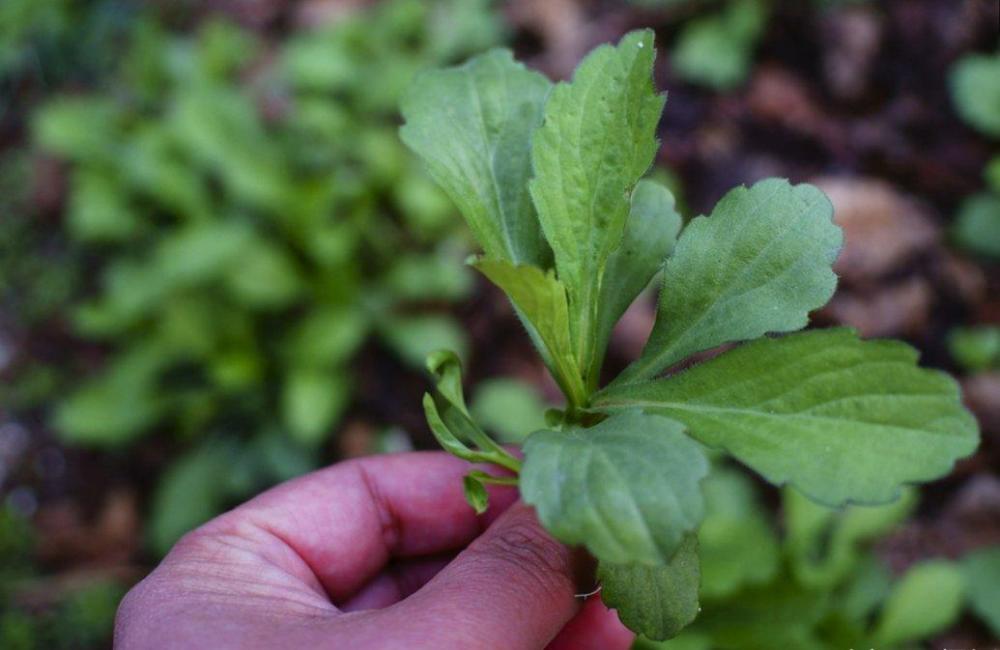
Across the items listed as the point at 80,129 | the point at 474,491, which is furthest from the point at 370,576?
the point at 80,129

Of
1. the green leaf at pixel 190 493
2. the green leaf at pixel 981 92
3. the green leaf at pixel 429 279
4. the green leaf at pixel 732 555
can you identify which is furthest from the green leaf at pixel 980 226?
the green leaf at pixel 190 493

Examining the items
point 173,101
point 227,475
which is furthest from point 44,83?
point 227,475

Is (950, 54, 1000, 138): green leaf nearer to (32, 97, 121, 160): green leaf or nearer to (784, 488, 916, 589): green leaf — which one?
(784, 488, 916, 589): green leaf

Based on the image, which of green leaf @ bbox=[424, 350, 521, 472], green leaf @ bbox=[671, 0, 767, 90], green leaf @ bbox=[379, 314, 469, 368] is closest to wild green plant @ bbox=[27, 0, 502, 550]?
green leaf @ bbox=[379, 314, 469, 368]

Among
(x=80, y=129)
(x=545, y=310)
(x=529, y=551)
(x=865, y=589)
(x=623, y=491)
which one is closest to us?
(x=623, y=491)

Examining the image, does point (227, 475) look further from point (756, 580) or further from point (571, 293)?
point (571, 293)

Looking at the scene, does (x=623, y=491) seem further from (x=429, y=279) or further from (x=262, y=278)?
(x=262, y=278)

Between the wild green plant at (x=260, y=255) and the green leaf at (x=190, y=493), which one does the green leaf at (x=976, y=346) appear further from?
the green leaf at (x=190, y=493)
